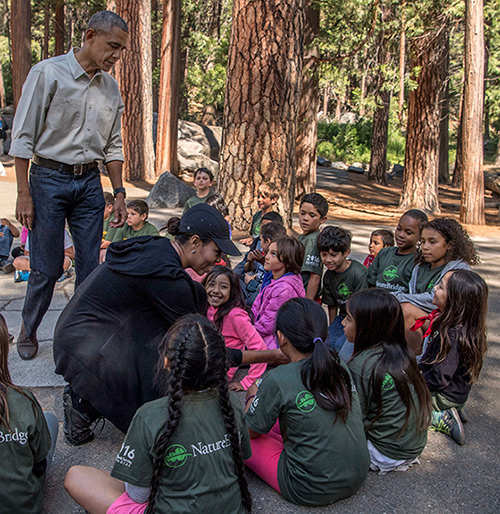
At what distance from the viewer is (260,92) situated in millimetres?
7285

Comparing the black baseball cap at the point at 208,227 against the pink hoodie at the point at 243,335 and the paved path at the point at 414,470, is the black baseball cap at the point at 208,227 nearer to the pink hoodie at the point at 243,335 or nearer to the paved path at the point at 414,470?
the pink hoodie at the point at 243,335

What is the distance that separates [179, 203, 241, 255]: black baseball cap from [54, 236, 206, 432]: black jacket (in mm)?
150

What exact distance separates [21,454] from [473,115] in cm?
1056

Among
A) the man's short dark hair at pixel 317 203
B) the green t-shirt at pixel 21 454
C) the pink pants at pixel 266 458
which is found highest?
the man's short dark hair at pixel 317 203

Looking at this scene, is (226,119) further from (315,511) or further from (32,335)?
(315,511)

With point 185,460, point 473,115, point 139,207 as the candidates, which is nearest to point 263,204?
point 139,207

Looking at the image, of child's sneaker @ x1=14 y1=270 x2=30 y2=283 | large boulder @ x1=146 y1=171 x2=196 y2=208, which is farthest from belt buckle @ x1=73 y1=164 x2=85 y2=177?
large boulder @ x1=146 y1=171 x2=196 y2=208

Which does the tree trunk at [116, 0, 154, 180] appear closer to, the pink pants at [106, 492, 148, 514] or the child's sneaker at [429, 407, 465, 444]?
the child's sneaker at [429, 407, 465, 444]

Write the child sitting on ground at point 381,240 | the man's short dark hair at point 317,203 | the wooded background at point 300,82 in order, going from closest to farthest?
the man's short dark hair at point 317,203, the child sitting on ground at point 381,240, the wooded background at point 300,82

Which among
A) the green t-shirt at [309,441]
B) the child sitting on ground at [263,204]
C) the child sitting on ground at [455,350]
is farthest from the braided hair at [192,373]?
the child sitting on ground at [263,204]

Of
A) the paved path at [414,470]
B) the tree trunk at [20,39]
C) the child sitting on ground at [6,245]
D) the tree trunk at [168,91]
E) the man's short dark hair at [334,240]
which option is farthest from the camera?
the tree trunk at [168,91]

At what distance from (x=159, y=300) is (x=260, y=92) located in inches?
209

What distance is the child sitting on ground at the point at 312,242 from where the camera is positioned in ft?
14.5

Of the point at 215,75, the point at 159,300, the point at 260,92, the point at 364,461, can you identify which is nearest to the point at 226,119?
the point at 260,92
